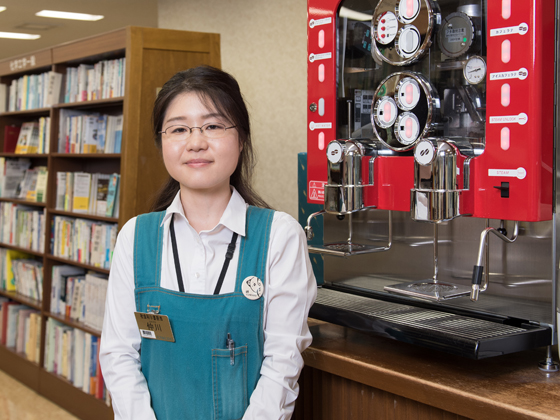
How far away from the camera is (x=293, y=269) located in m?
1.38

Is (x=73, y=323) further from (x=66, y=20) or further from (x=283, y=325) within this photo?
(x=66, y=20)

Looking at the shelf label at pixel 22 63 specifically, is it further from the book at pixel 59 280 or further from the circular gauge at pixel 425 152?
the circular gauge at pixel 425 152

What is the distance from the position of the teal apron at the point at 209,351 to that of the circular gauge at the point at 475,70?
0.69 meters

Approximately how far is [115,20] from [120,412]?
19.1ft

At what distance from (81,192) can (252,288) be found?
8.70 feet

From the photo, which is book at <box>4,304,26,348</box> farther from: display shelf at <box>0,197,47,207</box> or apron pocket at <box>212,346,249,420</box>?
apron pocket at <box>212,346,249,420</box>

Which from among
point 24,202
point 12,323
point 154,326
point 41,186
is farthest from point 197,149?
point 12,323

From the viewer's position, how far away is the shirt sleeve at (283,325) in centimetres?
134

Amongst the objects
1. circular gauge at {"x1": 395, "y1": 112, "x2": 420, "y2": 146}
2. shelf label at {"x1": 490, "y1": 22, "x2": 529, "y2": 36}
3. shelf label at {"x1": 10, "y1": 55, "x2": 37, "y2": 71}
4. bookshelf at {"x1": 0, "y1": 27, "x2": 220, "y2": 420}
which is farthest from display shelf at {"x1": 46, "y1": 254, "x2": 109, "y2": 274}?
shelf label at {"x1": 490, "y1": 22, "x2": 529, "y2": 36}

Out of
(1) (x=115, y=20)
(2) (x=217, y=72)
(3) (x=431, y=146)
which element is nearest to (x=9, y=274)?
(1) (x=115, y=20)

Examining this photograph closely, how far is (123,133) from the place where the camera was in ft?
10.2

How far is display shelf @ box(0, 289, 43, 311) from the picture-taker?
160 inches

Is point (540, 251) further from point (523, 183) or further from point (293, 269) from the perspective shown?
point (293, 269)

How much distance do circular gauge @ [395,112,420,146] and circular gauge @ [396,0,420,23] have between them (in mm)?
260
